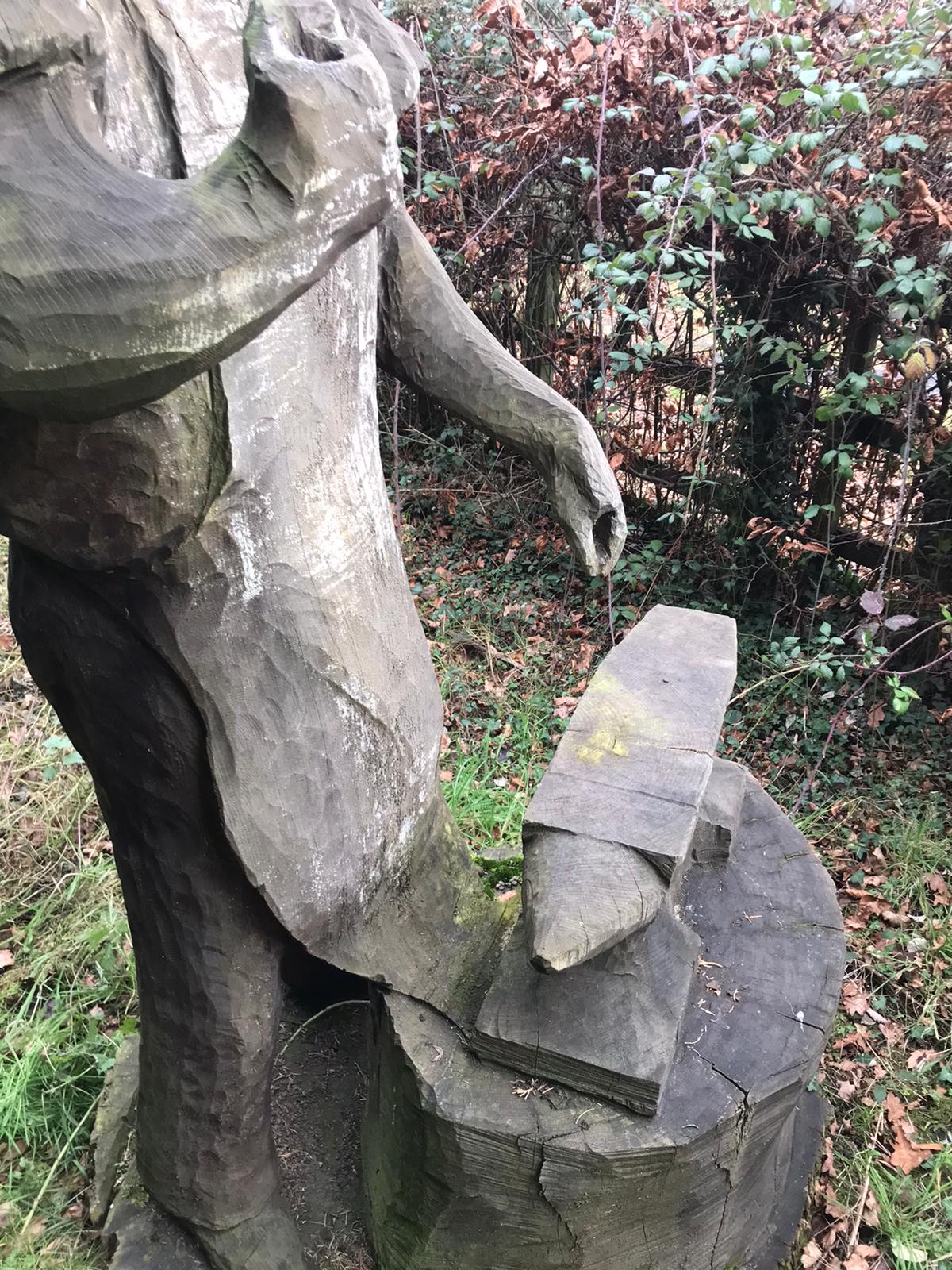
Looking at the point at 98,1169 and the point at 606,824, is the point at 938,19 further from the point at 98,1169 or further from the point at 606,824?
the point at 98,1169

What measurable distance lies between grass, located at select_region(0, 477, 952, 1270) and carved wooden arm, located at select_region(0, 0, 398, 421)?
1.80m

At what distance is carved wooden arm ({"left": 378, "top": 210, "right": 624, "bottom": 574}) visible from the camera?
1.35 meters

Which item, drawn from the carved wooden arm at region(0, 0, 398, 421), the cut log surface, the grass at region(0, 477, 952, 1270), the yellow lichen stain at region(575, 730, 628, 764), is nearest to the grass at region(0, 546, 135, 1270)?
the grass at region(0, 477, 952, 1270)

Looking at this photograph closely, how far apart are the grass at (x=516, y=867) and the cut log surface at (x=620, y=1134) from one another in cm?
Result: 67

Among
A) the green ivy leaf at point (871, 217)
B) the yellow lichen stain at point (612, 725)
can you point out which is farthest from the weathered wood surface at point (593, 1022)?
the green ivy leaf at point (871, 217)

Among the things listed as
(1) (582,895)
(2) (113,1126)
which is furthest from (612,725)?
(2) (113,1126)

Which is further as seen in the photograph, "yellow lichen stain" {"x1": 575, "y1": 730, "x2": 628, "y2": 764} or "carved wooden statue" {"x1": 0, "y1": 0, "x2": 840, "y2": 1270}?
"yellow lichen stain" {"x1": 575, "y1": 730, "x2": 628, "y2": 764}

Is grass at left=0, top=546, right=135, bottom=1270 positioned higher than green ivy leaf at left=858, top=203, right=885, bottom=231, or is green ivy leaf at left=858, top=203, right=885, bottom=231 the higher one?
green ivy leaf at left=858, top=203, right=885, bottom=231

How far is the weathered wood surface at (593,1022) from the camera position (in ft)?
4.50

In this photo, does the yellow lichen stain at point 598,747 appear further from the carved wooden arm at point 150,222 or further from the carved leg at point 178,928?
the carved wooden arm at point 150,222

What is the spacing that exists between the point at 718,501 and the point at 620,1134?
299 centimetres

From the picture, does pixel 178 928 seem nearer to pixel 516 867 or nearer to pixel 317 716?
pixel 317 716

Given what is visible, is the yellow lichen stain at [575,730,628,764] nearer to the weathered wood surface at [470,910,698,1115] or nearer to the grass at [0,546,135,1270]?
the weathered wood surface at [470,910,698,1115]

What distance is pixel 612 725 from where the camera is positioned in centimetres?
176
